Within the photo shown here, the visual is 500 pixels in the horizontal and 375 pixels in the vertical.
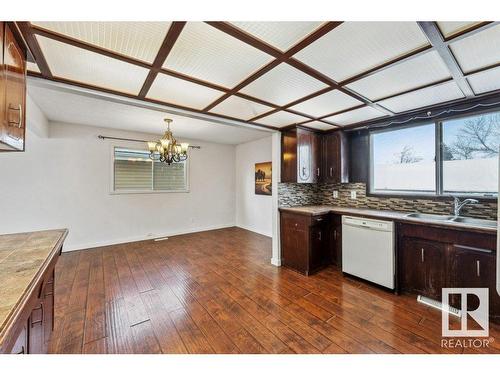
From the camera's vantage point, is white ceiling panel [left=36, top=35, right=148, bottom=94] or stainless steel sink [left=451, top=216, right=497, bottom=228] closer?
white ceiling panel [left=36, top=35, right=148, bottom=94]

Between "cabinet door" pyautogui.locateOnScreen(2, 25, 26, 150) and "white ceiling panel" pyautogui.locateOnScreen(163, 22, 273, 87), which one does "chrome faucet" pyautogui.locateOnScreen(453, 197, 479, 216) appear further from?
"cabinet door" pyautogui.locateOnScreen(2, 25, 26, 150)

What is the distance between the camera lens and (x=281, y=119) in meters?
3.05

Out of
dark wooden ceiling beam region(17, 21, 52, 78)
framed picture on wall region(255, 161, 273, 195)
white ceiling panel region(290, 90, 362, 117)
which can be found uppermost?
white ceiling panel region(290, 90, 362, 117)

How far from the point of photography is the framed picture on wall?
5074 millimetres

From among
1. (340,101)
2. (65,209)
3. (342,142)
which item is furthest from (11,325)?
(65,209)

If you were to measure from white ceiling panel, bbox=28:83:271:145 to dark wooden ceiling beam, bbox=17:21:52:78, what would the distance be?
292 mm

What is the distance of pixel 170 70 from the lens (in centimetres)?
175

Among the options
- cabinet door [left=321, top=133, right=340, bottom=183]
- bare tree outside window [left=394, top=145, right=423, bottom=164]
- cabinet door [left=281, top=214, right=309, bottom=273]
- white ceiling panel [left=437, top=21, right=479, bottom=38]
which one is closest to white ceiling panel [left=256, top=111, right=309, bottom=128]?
cabinet door [left=321, top=133, right=340, bottom=183]

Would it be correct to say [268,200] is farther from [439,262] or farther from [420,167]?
[439,262]

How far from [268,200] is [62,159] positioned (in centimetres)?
425

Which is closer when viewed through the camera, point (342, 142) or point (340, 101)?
point (340, 101)

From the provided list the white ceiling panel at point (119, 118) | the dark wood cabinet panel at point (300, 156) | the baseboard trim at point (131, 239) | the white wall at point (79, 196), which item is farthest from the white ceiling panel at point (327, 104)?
the baseboard trim at point (131, 239)

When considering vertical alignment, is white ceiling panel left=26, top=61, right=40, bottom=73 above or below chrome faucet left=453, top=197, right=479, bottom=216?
above

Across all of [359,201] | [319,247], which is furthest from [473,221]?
[319,247]
